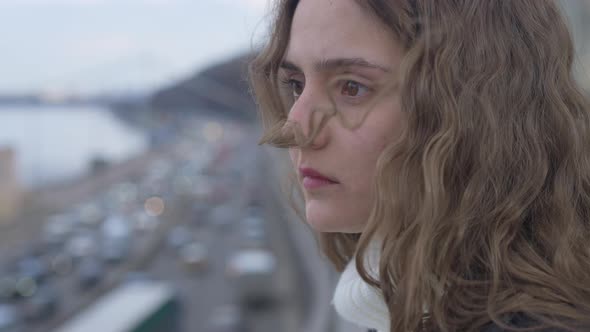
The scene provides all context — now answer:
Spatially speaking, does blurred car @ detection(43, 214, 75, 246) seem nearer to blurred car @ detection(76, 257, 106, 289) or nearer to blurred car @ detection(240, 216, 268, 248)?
blurred car @ detection(76, 257, 106, 289)

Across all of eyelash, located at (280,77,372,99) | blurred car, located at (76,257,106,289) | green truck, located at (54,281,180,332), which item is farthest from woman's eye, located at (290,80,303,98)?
blurred car, located at (76,257,106,289)

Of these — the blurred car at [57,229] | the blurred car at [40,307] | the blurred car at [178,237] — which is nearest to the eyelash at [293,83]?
the blurred car at [40,307]

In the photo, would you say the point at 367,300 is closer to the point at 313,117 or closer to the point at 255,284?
the point at 313,117

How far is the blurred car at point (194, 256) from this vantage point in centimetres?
1510

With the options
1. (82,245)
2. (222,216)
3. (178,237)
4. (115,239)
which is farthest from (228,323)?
(82,245)

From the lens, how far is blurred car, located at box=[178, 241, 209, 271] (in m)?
15.1

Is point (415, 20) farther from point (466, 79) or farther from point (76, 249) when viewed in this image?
point (76, 249)

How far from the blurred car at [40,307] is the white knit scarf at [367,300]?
11.8 m

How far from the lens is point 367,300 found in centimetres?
83

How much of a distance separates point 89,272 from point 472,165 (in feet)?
51.8

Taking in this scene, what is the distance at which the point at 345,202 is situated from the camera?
2.71ft

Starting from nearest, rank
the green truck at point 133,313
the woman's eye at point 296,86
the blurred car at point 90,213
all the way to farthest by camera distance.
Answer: the woman's eye at point 296,86 < the green truck at point 133,313 < the blurred car at point 90,213

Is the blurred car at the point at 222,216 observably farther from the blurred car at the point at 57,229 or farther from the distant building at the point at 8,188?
the distant building at the point at 8,188

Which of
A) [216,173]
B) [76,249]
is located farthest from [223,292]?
[216,173]
